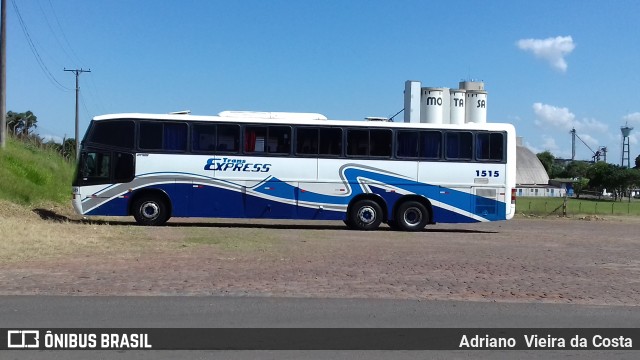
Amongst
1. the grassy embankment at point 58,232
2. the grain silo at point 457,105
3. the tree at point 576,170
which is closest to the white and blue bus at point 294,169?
the grassy embankment at point 58,232

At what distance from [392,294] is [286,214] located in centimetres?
1336

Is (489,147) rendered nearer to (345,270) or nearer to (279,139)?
(279,139)

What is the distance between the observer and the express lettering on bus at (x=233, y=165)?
23.5 meters

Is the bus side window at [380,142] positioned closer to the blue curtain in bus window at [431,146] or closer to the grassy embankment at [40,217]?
the blue curtain in bus window at [431,146]

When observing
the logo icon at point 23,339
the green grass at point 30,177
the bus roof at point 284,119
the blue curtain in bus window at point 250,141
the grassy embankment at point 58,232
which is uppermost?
the bus roof at point 284,119

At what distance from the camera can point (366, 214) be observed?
2425 cm

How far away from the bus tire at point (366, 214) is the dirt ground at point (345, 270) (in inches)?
152

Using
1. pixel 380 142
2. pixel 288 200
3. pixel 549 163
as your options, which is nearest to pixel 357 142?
pixel 380 142

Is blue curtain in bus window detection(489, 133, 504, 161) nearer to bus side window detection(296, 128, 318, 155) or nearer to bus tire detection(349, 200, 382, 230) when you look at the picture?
bus tire detection(349, 200, 382, 230)

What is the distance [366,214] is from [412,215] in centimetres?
158

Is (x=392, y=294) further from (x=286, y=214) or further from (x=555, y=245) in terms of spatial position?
(x=286, y=214)
